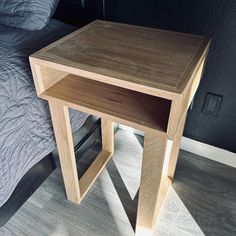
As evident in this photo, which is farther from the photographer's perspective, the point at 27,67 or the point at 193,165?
the point at 193,165

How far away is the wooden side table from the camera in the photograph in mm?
599

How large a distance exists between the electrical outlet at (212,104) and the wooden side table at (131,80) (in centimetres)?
36

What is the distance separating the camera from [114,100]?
0.72 meters

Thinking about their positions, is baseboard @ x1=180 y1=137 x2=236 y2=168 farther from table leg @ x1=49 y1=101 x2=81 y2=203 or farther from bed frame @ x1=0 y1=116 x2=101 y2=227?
table leg @ x1=49 y1=101 x2=81 y2=203

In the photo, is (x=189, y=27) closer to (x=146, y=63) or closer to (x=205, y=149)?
(x=146, y=63)

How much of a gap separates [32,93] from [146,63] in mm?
376

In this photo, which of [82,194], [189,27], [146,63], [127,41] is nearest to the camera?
[146,63]

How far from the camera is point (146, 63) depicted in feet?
2.15

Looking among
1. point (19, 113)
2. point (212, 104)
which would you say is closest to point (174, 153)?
point (212, 104)

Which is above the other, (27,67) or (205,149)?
(27,67)

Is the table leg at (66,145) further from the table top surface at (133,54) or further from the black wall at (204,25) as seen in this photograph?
the black wall at (204,25)

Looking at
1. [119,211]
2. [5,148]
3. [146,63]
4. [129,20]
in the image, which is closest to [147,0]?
[129,20]

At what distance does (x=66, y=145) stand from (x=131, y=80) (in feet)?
1.30

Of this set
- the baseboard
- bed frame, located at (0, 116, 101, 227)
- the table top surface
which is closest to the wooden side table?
the table top surface
